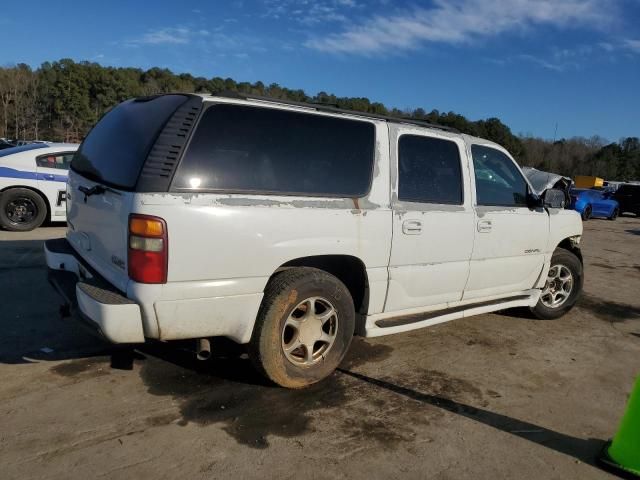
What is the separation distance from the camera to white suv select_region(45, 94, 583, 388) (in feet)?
9.81

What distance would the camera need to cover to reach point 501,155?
16.7ft

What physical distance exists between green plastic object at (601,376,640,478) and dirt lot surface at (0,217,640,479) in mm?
130

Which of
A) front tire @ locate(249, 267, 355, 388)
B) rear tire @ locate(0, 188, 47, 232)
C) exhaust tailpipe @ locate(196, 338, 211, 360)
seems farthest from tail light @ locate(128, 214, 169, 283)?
rear tire @ locate(0, 188, 47, 232)

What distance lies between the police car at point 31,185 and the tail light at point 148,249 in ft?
22.4

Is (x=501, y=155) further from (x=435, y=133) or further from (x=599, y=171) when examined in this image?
(x=599, y=171)

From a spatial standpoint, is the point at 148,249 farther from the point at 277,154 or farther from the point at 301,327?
the point at 301,327

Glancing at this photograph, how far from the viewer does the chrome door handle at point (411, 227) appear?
12.9 ft

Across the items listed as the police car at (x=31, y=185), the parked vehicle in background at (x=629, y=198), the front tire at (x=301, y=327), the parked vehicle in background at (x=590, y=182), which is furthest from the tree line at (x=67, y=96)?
the front tire at (x=301, y=327)

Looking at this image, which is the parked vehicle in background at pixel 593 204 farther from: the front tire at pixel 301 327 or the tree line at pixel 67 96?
the tree line at pixel 67 96

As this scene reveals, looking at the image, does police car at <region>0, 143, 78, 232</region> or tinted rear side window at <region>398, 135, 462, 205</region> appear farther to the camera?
police car at <region>0, 143, 78, 232</region>

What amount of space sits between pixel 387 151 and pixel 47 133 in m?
79.4

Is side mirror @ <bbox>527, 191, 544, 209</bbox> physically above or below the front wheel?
above

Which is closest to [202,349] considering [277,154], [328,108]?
[277,154]

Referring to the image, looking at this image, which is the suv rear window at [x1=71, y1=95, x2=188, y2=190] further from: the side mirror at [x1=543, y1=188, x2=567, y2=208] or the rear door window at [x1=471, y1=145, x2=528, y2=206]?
the side mirror at [x1=543, y1=188, x2=567, y2=208]
